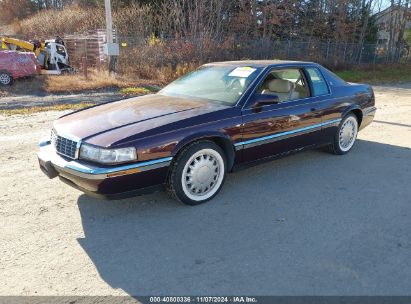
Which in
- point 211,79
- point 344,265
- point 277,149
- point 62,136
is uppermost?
point 211,79

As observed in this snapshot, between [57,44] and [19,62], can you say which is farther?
[57,44]

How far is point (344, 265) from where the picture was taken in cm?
298

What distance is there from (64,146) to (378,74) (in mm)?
24219

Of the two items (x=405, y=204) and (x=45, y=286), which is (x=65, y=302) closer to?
(x=45, y=286)

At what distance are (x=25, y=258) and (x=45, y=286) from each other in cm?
46

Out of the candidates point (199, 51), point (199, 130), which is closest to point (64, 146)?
point (199, 130)

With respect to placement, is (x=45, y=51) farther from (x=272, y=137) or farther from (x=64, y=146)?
(x=272, y=137)

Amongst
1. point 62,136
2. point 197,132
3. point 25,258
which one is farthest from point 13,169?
point 197,132

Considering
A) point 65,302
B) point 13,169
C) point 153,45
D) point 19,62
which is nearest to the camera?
point 65,302

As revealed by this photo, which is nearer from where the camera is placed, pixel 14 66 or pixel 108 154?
pixel 108 154

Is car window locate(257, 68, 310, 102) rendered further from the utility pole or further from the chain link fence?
the chain link fence

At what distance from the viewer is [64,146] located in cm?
375

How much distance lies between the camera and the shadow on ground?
9.10ft

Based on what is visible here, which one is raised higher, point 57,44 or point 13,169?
point 57,44
